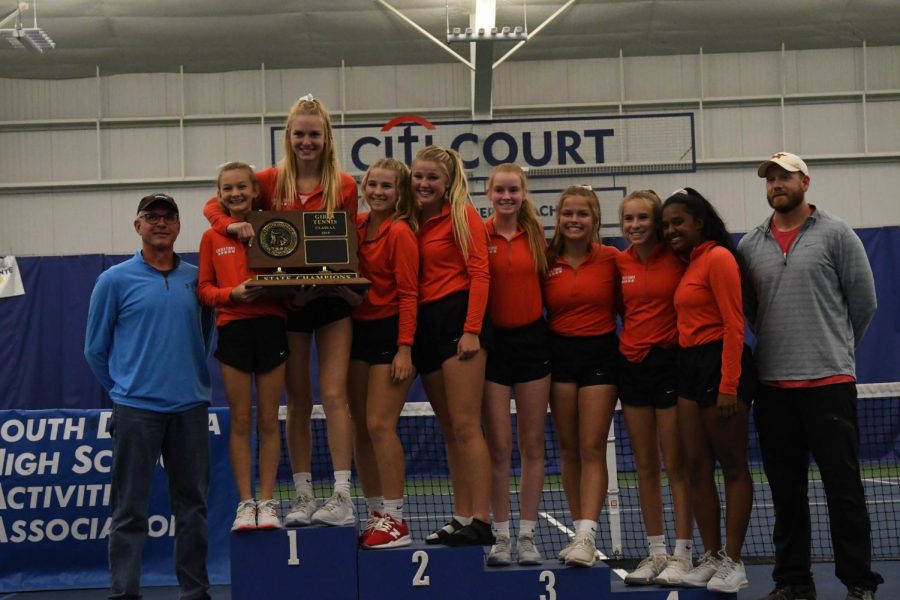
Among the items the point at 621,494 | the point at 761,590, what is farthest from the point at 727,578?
the point at 621,494

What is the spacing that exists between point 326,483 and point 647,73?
24.7 ft

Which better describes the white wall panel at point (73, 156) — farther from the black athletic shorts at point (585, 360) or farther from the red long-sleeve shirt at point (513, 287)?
the black athletic shorts at point (585, 360)

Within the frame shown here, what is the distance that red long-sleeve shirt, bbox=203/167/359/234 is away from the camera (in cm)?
475

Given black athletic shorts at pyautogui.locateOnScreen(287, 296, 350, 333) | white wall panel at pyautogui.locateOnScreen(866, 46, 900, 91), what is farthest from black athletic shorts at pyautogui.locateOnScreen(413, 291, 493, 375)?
white wall panel at pyautogui.locateOnScreen(866, 46, 900, 91)

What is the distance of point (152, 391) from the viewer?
4906 millimetres

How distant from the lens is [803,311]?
477cm

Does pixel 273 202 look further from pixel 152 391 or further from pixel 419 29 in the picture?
pixel 419 29

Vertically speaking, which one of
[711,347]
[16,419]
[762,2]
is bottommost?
[16,419]

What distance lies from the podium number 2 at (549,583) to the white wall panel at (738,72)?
11.8 m

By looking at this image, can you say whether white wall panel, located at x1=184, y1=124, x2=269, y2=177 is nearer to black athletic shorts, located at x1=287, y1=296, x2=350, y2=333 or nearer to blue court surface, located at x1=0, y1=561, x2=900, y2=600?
blue court surface, located at x1=0, y1=561, x2=900, y2=600

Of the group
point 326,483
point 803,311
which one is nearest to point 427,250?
point 803,311

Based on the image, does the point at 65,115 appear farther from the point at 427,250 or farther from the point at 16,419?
the point at 427,250

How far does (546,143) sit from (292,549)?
24.8ft

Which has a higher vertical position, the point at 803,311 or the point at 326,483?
the point at 803,311
